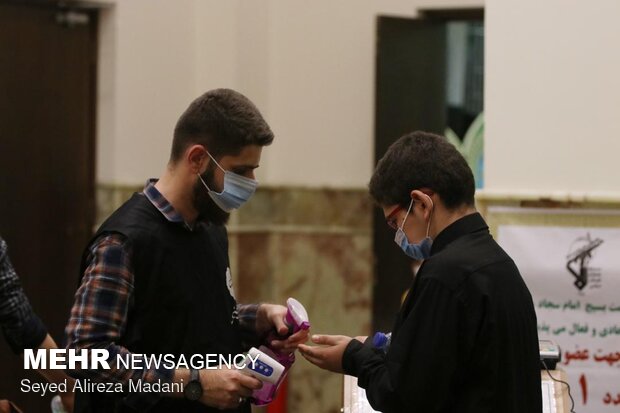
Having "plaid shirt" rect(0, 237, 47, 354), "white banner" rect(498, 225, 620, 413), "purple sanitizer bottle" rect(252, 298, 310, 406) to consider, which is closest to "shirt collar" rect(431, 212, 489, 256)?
"purple sanitizer bottle" rect(252, 298, 310, 406)

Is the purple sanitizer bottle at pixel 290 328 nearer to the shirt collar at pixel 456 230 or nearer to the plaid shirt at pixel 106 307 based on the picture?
the plaid shirt at pixel 106 307

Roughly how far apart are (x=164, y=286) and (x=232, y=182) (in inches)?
13.6

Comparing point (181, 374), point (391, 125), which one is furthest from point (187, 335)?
point (391, 125)

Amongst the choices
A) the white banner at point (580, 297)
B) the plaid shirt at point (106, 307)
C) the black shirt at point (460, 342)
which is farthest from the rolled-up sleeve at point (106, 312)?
the white banner at point (580, 297)

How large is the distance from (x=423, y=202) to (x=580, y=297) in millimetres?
1933

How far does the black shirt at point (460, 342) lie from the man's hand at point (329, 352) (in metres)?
0.30

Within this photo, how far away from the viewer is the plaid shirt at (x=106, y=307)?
245 centimetres

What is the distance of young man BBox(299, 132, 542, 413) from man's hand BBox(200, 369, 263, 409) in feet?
0.96

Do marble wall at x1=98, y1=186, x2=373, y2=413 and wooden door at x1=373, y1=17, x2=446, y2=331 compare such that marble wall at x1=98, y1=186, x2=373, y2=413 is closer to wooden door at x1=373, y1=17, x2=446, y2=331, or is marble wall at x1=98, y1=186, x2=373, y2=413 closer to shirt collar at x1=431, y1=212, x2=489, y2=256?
wooden door at x1=373, y1=17, x2=446, y2=331

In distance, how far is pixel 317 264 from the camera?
6.50 m

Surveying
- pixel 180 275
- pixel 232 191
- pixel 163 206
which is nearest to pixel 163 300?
pixel 180 275

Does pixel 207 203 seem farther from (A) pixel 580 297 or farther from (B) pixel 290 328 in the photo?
(A) pixel 580 297

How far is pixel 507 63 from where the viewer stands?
4191mm

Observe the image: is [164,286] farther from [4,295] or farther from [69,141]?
[69,141]
